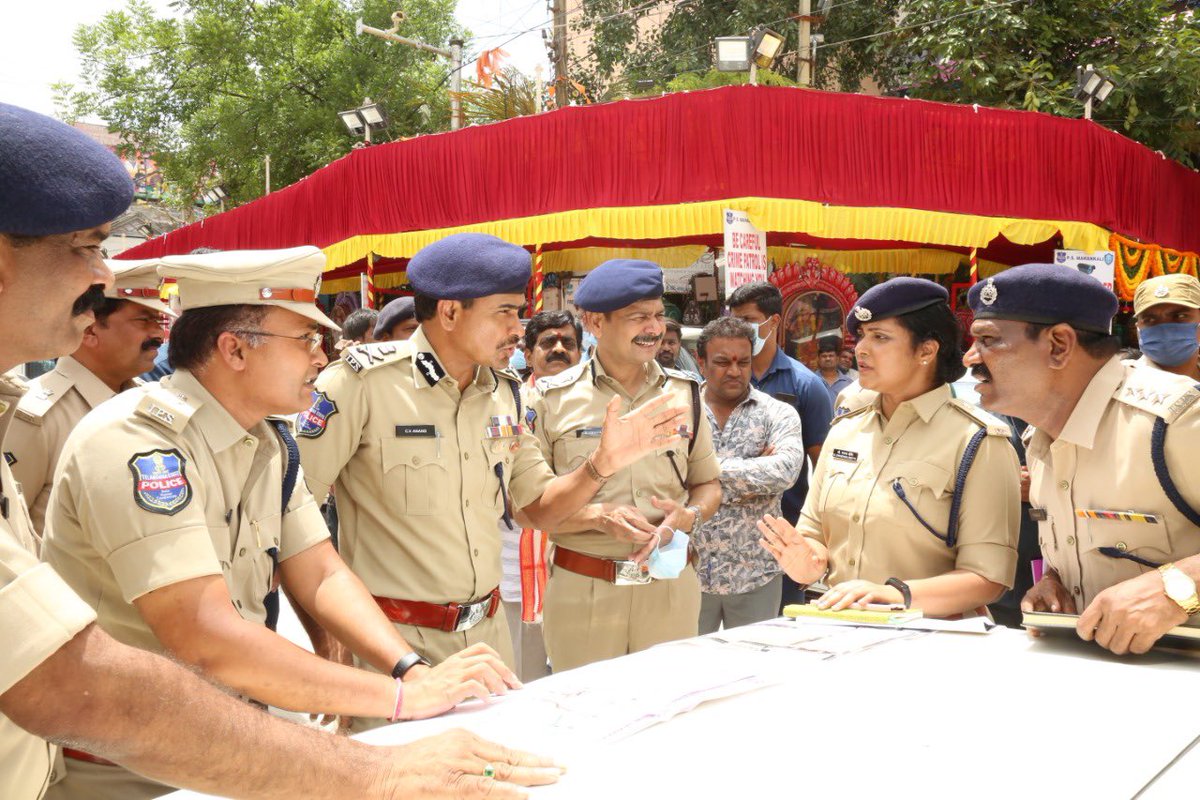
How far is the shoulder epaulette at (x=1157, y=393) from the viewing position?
2.02 metres

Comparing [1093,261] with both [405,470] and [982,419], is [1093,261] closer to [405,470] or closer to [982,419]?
[982,419]

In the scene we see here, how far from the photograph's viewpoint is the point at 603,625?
10.7 feet

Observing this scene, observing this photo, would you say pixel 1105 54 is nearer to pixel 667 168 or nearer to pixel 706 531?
pixel 667 168

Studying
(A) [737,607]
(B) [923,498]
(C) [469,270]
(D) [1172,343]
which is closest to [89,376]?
(C) [469,270]

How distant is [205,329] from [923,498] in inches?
69.3

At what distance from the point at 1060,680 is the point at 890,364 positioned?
3.48ft

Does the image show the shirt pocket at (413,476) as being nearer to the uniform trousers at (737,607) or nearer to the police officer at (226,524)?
the police officer at (226,524)

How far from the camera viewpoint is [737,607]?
13.2 ft

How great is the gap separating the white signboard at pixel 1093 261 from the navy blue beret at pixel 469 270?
8.68 metres

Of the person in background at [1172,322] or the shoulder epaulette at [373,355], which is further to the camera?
the person in background at [1172,322]

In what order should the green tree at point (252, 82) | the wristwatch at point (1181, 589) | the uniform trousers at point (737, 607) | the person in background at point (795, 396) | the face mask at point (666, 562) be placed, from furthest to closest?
the green tree at point (252, 82), the person in background at point (795, 396), the uniform trousers at point (737, 607), the face mask at point (666, 562), the wristwatch at point (1181, 589)

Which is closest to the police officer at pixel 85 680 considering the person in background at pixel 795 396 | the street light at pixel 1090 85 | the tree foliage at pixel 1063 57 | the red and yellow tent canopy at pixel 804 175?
the person in background at pixel 795 396

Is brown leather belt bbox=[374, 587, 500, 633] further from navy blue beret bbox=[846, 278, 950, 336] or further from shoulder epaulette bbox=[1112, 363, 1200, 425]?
shoulder epaulette bbox=[1112, 363, 1200, 425]

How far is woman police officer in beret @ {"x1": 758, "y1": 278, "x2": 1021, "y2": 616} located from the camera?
2.48 meters
